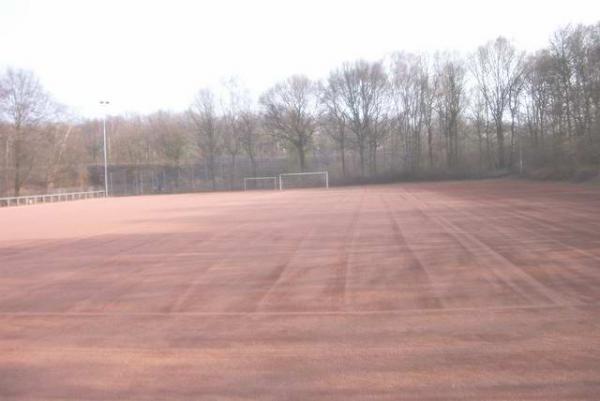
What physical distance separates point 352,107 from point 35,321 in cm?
7509

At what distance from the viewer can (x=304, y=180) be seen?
3054 inches

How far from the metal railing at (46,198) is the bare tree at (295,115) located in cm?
2770

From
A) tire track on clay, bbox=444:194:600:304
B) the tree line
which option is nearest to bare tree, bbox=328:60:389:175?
the tree line

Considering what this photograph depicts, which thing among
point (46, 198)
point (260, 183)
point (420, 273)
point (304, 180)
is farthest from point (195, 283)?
point (260, 183)

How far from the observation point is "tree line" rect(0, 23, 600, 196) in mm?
61031

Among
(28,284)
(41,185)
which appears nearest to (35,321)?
(28,284)

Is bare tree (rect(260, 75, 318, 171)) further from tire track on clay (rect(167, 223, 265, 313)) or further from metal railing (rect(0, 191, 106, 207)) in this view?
tire track on clay (rect(167, 223, 265, 313))

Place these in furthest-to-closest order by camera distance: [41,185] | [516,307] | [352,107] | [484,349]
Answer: [352,107]
[41,185]
[516,307]
[484,349]

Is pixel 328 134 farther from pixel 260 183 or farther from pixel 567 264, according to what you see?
pixel 567 264

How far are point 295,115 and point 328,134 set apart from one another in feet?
19.2

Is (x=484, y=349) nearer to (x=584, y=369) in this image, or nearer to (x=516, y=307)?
(x=584, y=369)

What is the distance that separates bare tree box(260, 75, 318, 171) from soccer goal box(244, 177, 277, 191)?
616cm

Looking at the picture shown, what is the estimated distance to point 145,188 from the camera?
82250mm

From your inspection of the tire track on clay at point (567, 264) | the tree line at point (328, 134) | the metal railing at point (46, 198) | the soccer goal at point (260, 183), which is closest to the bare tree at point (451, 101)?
the tree line at point (328, 134)
